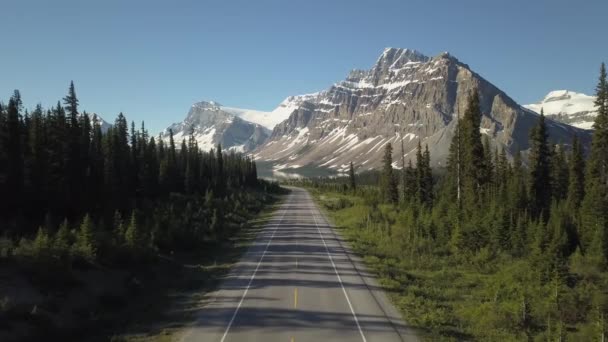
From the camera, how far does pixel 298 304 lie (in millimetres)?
22672

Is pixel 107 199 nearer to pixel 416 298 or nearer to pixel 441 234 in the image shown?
pixel 441 234

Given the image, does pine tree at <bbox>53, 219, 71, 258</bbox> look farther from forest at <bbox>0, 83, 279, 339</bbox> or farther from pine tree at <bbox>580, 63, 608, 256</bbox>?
pine tree at <bbox>580, 63, 608, 256</bbox>

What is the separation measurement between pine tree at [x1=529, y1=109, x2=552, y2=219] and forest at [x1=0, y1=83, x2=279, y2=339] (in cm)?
3721

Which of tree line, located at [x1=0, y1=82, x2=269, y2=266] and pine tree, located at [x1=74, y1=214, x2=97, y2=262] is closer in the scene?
pine tree, located at [x1=74, y1=214, x2=97, y2=262]

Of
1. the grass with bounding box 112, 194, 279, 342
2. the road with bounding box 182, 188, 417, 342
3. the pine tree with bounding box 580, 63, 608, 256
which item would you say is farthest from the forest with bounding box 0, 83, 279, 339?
the pine tree with bounding box 580, 63, 608, 256

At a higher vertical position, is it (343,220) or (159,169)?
(159,169)

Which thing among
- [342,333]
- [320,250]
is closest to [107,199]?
[320,250]

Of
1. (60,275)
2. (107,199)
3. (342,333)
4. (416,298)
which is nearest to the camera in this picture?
(342,333)

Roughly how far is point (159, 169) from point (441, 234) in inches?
2755

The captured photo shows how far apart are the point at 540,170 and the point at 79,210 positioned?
5505cm

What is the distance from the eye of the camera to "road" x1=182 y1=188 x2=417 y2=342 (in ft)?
60.2

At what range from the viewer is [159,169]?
94938 millimetres

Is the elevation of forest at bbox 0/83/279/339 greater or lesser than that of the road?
greater

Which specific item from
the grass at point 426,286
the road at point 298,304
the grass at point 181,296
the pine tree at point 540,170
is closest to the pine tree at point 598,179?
the pine tree at point 540,170
